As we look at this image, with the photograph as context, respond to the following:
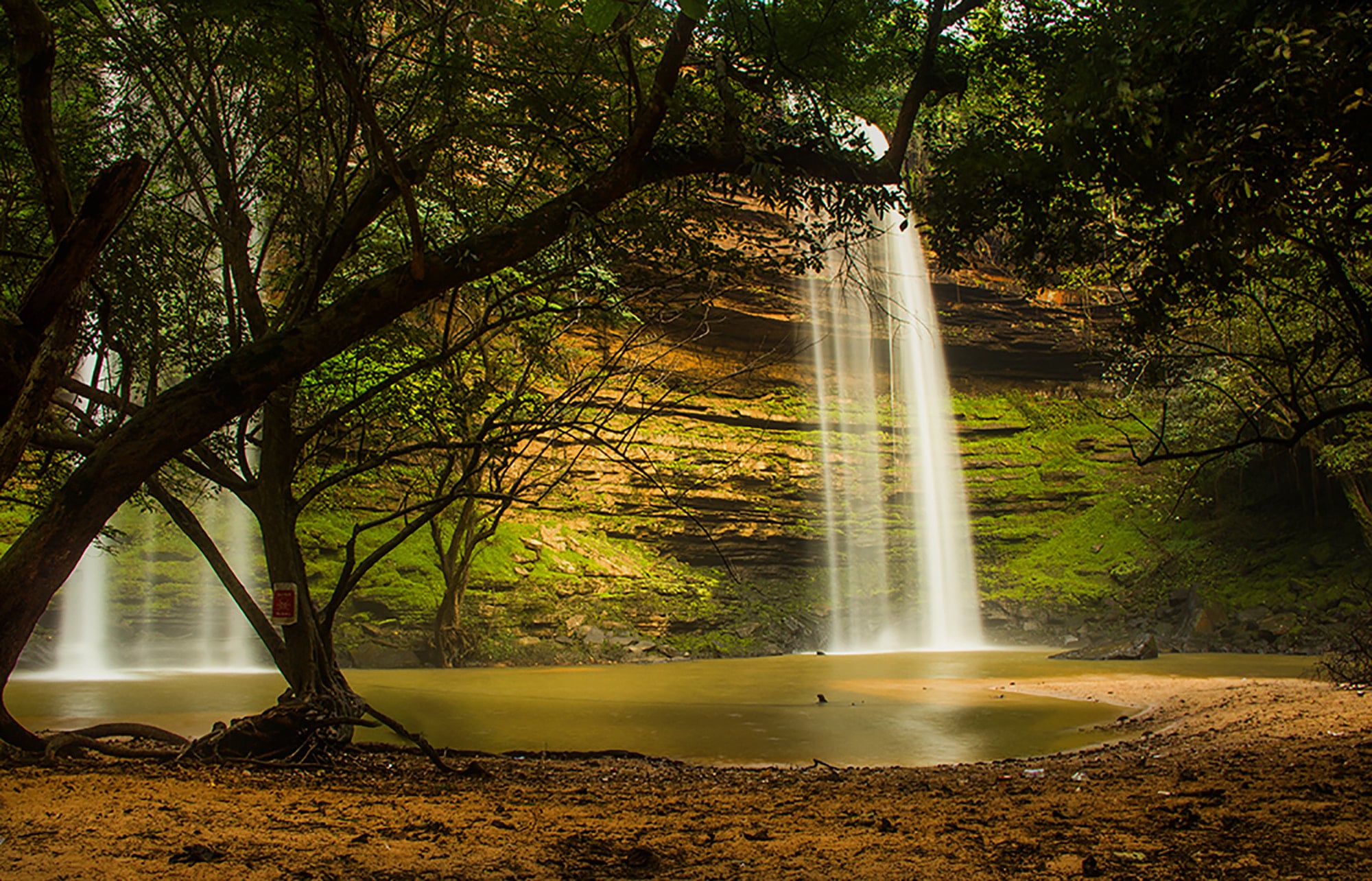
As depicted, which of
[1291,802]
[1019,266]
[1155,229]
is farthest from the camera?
[1019,266]

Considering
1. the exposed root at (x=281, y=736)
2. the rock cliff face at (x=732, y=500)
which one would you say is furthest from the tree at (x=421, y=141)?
the rock cliff face at (x=732, y=500)

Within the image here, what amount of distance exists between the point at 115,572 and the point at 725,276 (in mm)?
16725

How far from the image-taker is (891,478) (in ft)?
88.5

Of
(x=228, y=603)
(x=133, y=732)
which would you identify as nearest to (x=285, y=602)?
(x=133, y=732)

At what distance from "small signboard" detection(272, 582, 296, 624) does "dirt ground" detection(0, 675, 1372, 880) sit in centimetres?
117

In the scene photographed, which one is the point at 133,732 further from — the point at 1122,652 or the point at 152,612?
the point at 1122,652

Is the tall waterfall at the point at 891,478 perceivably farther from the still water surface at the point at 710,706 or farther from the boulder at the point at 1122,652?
the still water surface at the point at 710,706

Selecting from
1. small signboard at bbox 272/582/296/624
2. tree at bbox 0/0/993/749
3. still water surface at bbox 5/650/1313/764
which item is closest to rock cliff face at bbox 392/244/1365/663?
still water surface at bbox 5/650/1313/764

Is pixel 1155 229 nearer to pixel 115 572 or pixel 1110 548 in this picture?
pixel 115 572

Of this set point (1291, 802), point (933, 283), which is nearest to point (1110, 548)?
point (933, 283)

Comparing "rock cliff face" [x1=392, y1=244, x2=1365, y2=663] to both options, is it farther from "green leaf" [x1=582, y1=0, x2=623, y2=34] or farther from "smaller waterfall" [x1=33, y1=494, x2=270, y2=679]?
"green leaf" [x1=582, y1=0, x2=623, y2=34]

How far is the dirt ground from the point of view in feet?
8.80

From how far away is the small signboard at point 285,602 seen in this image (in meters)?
A: 5.87

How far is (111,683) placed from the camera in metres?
12.5
